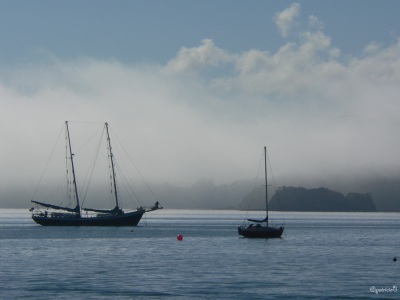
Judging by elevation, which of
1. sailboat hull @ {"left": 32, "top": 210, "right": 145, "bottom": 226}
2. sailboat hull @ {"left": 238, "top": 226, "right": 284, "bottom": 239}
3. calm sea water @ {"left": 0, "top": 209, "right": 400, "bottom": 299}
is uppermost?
sailboat hull @ {"left": 32, "top": 210, "right": 145, "bottom": 226}

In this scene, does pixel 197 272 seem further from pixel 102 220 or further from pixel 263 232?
pixel 102 220

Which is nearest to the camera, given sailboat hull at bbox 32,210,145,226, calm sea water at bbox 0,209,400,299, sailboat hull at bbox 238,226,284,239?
calm sea water at bbox 0,209,400,299

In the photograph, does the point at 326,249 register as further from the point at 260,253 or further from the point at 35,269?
the point at 35,269

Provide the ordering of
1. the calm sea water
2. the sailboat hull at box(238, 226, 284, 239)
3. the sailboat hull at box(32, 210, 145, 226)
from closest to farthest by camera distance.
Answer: the calm sea water
the sailboat hull at box(238, 226, 284, 239)
the sailboat hull at box(32, 210, 145, 226)

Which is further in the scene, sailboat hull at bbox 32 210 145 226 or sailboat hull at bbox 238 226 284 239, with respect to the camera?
sailboat hull at bbox 32 210 145 226

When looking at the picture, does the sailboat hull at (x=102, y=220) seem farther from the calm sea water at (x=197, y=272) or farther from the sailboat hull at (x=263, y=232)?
the calm sea water at (x=197, y=272)

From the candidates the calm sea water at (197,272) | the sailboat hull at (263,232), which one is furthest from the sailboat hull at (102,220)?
the calm sea water at (197,272)

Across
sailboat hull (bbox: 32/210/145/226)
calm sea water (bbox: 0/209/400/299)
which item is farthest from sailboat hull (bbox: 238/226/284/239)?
sailboat hull (bbox: 32/210/145/226)

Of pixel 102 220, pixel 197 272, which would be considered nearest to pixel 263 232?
pixel 197 272

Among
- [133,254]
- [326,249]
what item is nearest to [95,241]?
[133,254]

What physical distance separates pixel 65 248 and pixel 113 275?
138ft

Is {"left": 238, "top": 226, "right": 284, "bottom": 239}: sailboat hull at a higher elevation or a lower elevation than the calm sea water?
higher

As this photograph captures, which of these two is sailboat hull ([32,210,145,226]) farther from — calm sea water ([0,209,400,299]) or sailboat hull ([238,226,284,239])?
calm sea water ([0,209,400,299])

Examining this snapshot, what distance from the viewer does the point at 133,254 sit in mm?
101250
